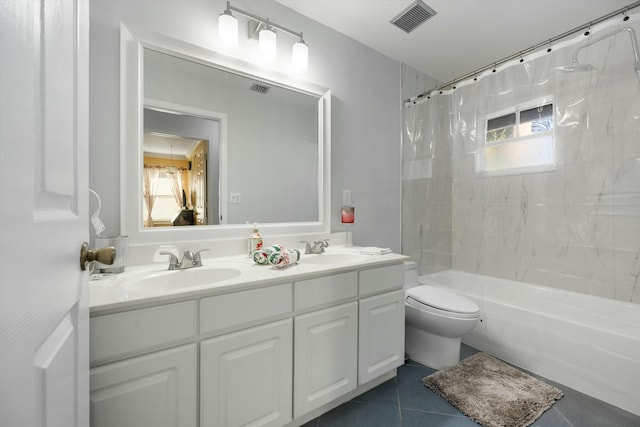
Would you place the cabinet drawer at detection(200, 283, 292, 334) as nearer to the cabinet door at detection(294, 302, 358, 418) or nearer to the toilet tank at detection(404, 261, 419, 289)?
the cabinet door at detection(294, 302, 358, 418)

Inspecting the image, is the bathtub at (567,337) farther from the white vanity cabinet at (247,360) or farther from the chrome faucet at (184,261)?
the chrome faucet at (184,261)

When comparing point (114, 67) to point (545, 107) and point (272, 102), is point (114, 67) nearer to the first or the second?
point (272, 102)

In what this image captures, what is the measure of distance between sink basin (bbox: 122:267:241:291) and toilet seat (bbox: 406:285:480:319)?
1265 mm

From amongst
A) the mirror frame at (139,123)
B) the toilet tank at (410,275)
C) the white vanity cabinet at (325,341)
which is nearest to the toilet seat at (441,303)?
the toilet tank at (410,275)

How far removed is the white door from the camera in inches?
11.4

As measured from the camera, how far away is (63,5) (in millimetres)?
494

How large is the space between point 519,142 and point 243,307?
8.70ft

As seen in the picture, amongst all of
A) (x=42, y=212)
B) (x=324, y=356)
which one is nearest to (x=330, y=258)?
(x=324, y=356)

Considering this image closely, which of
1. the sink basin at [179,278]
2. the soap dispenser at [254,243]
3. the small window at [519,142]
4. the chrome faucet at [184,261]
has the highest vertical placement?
the small window at [519,142]

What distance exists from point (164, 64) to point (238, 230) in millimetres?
962

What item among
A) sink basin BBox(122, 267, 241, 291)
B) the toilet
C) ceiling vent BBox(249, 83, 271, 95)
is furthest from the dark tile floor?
ceiling vent BBox(249, 83, 271, 95)

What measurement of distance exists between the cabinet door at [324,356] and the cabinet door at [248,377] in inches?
2.3

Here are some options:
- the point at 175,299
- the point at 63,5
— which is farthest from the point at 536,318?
the point at 63,5

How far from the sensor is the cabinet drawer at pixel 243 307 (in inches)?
40.5
